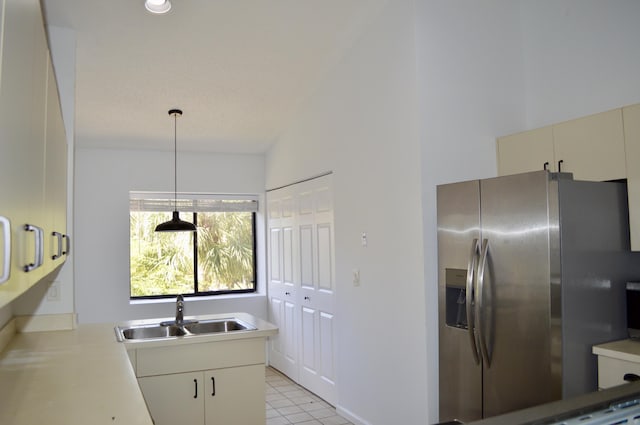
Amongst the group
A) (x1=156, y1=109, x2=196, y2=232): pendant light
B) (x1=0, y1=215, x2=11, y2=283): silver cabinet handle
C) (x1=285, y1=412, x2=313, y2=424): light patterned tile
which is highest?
(x1=156, y1=109, x2=196, y2=232): pendant light

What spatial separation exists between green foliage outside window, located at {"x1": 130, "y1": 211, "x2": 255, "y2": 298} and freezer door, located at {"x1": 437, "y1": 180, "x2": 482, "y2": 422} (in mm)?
3458

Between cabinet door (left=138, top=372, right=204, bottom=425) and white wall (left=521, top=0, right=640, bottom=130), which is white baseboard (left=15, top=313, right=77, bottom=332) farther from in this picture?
white wall (left=521, top=0, right=640, bottom=130)

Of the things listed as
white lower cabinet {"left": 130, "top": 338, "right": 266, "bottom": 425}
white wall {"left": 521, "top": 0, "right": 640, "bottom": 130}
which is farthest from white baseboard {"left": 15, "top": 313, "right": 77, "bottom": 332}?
white wall {"left": 521, "top": 0, "right": 640, "bottom": 130}

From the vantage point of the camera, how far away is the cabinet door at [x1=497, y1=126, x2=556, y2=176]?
9.77 ft

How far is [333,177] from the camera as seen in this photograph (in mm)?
4168

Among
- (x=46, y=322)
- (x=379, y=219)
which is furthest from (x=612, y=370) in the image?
(x=46, y=322)

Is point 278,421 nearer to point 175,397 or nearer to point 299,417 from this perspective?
point 299,417

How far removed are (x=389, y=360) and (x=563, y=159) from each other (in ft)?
5.59

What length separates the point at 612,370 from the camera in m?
2.32

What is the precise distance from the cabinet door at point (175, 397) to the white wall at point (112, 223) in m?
2.47

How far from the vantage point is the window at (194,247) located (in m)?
5.41

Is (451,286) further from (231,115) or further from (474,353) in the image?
(231,115)

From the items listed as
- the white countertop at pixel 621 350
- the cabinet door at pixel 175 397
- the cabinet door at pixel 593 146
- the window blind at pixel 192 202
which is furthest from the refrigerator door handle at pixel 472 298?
the window blind at pixel 192 202

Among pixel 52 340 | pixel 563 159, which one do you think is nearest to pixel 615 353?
pixel 563 159
